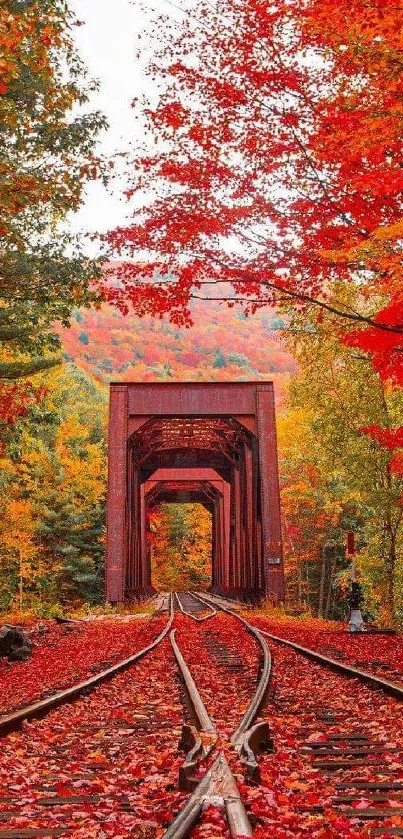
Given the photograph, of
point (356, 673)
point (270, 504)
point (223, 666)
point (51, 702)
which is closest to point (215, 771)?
point (51, 702)

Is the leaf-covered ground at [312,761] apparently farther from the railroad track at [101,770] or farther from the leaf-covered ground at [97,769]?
the leaf-covered ground at [97,769]

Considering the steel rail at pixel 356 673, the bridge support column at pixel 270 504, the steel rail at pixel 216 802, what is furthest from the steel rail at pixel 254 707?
the bridge support column at pixel 270 504

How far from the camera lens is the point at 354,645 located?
41.3 ft

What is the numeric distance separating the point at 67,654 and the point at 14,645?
0.89m

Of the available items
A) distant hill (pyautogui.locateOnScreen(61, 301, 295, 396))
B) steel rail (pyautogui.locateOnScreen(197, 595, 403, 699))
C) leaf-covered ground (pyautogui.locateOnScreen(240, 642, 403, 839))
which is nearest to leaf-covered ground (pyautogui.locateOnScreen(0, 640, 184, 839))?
leaf-covered ground (pyautogui.locateOnScreen(240, 642, 403, 839))

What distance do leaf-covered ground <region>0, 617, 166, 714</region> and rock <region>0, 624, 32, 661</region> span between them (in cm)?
18

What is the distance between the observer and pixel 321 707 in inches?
263

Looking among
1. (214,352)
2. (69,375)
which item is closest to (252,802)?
(69,375)

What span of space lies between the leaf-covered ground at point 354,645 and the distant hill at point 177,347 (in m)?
78.6

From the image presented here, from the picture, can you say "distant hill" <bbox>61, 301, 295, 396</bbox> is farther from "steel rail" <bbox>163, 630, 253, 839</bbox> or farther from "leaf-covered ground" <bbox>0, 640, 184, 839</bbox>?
"steel rail" <bbox>163, 630, 253, 839</bbox>

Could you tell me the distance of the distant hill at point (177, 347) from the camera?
341ft

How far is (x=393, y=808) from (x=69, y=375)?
2341 inches

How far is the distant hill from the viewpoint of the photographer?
104 meters

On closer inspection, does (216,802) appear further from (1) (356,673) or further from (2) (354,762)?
(1) (356,673)
